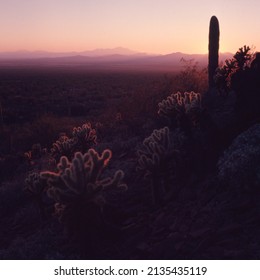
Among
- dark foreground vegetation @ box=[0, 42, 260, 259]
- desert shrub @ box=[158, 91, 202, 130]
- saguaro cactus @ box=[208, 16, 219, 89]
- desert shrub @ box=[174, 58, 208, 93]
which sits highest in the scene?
saguaro cactus @ box=[208, 16, 219, 89]

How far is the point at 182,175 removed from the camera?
657 cm

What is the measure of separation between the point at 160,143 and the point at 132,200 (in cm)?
106

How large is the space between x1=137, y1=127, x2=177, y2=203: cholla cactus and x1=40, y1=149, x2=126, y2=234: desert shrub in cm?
110

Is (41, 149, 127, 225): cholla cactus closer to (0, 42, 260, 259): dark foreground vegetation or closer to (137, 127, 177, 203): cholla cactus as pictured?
(0, 42, 260, 259): dark foreground vegetation

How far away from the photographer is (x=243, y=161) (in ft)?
18.3

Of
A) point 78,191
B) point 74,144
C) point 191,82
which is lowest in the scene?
point 74,144

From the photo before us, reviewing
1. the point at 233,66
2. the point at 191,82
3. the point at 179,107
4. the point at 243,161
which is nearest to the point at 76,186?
the point at 243,161

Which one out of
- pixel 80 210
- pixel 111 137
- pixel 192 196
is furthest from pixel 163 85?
pixel 80 210

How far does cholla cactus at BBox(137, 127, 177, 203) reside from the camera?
6117mm

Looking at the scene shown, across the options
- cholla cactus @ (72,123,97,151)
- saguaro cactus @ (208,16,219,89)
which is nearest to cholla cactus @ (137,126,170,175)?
cholla cactus @ (72,123,97,151)

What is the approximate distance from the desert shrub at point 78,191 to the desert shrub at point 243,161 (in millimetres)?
1633

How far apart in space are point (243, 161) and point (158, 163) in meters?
1.30

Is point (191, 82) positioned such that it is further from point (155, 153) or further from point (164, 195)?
point (164, 195)
